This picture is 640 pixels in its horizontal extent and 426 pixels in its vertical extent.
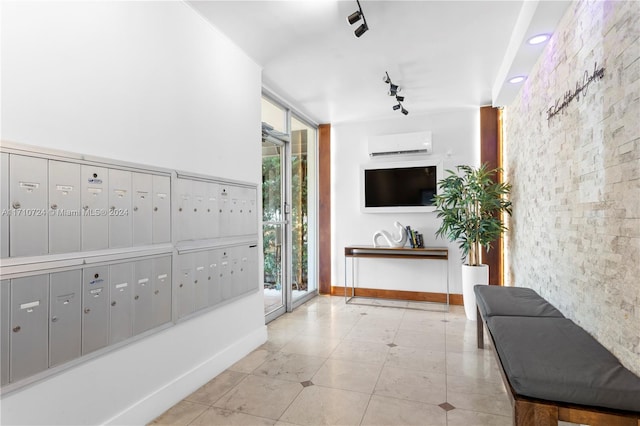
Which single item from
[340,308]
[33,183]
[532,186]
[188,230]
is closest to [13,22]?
[33,183]

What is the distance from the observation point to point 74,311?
67.4 inches

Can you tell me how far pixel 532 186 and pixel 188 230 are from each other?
2999 mm

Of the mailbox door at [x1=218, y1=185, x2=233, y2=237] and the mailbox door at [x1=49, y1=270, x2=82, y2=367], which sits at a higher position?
the mailbox door at [x1=218, y1=185, x2=233, y2=237]

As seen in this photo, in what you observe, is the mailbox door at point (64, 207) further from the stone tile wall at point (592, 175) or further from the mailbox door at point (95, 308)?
the stone tile wall at point (592, 175)

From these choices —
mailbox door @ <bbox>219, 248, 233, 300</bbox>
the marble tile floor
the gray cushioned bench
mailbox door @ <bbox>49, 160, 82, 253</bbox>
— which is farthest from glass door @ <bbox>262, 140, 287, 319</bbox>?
the gray cushioned bench

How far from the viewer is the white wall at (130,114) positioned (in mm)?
1573

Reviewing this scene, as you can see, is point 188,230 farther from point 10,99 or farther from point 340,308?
point 340,308

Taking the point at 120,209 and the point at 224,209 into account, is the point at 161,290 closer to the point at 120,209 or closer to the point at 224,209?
the point at 120,209

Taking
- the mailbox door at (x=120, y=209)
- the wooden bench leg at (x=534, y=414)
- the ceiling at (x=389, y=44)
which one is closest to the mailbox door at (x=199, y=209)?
the mailbox door at (x=120, y=209)

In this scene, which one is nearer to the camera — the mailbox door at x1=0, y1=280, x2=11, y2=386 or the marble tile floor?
the mailbox door at x1=0, y1=280, x2=11, y2=386

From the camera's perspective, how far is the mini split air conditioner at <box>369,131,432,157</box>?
16.4ft

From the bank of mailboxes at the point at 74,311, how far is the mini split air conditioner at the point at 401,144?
374 centimetres

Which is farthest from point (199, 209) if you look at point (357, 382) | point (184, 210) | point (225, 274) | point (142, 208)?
point (357, 382)

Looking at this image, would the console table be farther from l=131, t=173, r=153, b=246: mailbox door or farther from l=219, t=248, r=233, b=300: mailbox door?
l=131, t=173, r=153, b=246: mailbox door
